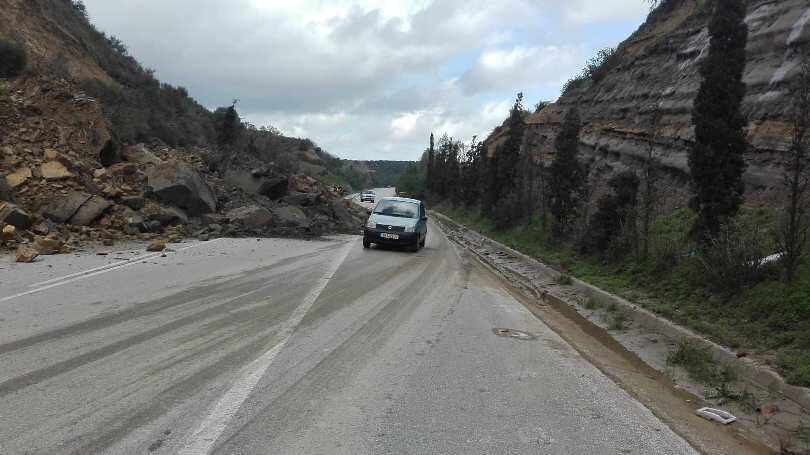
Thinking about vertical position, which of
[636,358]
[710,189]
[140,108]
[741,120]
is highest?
[140,108]

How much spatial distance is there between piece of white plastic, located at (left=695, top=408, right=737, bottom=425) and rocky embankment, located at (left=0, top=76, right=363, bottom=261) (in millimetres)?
11662

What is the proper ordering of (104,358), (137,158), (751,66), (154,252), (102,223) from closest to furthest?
1. (104,358)
2. (154,252)
3. (102,223)
4. (751,66)
5. (137,158)

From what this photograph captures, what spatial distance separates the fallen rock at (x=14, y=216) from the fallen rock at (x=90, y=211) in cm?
171

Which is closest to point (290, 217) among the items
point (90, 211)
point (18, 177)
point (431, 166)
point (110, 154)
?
point (110, 154)

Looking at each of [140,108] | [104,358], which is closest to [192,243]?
[104,358]

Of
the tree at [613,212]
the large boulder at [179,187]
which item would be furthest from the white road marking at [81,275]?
the tree at [613,212]

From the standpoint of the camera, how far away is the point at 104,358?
5.31 m

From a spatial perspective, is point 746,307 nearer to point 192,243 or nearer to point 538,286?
point 538,286

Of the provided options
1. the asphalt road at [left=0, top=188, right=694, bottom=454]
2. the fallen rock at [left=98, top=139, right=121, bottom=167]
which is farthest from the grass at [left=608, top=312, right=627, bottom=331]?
the fallen rock at [left=98, top=139, right=121, bottom=167]

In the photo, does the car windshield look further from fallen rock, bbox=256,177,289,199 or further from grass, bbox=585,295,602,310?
fallen rock, bbox=256,177,289,199

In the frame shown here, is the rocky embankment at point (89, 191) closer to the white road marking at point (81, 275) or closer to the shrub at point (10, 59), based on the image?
the shrub at point (10, 59)

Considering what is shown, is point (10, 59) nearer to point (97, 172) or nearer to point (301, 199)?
point (97, 172)

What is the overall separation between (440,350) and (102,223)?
13.3m

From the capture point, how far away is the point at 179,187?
20297 millimetres
